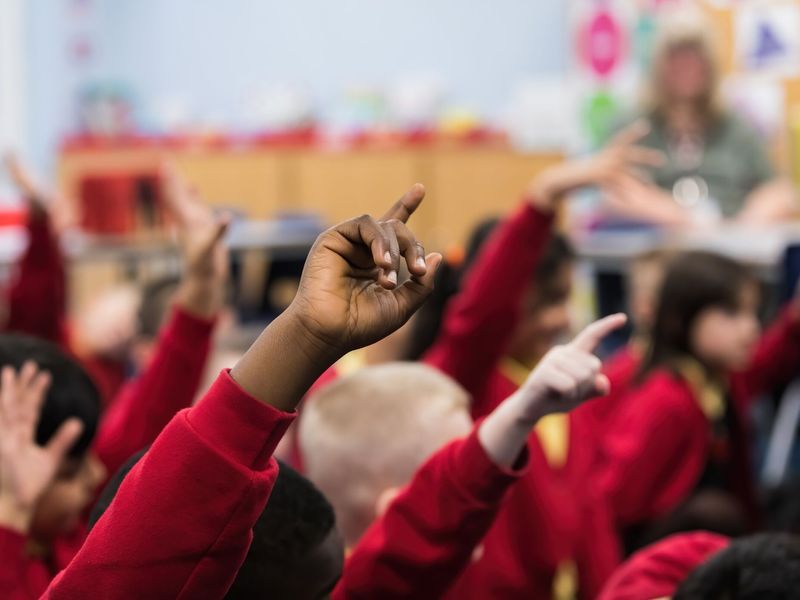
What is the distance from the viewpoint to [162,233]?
4.65 metres

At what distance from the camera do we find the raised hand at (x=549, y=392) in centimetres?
105

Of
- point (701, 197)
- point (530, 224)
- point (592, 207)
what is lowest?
point (592, 207)

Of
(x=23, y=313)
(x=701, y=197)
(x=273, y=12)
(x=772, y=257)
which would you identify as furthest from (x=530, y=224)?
(x=273, y=12)

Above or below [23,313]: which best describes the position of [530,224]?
above

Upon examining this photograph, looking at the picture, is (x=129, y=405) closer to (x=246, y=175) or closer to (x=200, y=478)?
(x=200, y=478)

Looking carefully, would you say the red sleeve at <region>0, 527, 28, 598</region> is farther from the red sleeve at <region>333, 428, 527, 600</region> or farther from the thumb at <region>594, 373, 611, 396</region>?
the thumb at <region>594, 373, 611, 396</region>

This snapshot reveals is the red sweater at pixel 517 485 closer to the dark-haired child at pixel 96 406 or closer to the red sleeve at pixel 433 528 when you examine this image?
the dark-haired child at pixel 96 406

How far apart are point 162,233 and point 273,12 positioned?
3.08 metres

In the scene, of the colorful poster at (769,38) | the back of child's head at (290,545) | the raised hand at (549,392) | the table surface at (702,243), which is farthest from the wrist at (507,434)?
the colorful poster at (769,38)

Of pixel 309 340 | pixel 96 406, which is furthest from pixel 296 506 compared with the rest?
pixel 96 406

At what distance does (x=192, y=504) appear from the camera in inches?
31.6

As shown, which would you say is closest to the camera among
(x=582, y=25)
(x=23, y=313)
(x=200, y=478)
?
(x=200, y=478)

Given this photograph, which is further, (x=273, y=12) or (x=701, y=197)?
(x=273, y=12)

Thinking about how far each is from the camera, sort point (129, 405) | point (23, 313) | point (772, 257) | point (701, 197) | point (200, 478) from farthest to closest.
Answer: point (701, 197)
point (772, 257)
point (23, 313)
point (129, 405)
point (200, 478)
